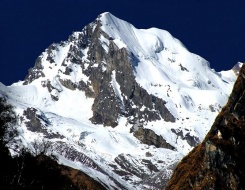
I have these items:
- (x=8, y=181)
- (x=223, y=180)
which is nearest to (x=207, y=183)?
(x=223, y=180)

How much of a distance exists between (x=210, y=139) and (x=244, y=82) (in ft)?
38.0

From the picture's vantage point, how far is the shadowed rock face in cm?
10262

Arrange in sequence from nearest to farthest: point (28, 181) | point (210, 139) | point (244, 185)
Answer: point (28, 181), point (244, 185), point (210, 139)

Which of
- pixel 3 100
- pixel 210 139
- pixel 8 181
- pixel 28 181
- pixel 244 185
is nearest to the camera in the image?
pixel 8 181

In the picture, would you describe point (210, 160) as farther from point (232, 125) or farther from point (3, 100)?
point (3, 100)

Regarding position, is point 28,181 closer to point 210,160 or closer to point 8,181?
point 8,181

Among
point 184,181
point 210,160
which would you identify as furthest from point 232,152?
point 184,181

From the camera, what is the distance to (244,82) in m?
112

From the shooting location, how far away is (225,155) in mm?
104812

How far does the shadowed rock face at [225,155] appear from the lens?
337 feet

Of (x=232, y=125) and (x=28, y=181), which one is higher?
(x=232, y=125)

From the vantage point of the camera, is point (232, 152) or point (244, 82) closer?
point (232, 152)

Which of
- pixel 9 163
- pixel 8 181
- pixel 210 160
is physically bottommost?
pixel 8 181

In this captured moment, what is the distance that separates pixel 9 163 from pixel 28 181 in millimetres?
4373
